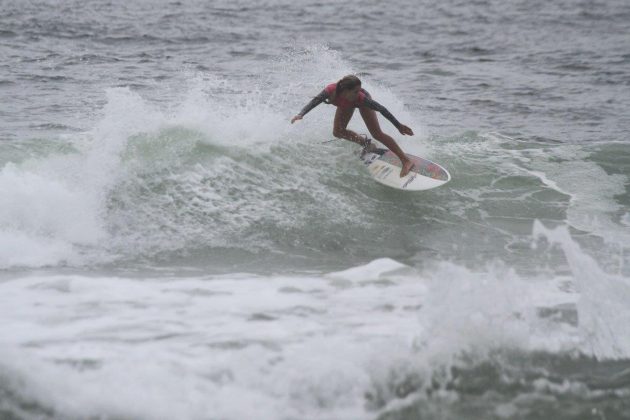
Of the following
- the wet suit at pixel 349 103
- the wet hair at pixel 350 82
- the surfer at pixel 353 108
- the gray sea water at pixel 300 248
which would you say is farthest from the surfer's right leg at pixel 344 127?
the wet hair at pixel 350 82

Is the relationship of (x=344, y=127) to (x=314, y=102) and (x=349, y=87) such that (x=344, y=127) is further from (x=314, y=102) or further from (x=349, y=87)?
(x=349, y=87)

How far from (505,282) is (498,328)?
58cm

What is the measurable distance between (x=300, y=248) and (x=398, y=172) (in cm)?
237

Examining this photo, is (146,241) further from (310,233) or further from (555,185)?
(555,185)

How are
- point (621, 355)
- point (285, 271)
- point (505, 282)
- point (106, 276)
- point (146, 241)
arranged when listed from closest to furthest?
point (621, 355) < point (505, 282) < point (106, 276) < point (285, 271) < point (146, 241)

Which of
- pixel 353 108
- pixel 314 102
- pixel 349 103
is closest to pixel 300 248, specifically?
pixel 314 102

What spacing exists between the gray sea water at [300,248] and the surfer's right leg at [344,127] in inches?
15.7

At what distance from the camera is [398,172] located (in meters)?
10.1

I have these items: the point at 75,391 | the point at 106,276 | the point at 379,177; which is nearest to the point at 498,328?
the point at 75,391

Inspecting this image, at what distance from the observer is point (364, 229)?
898cm

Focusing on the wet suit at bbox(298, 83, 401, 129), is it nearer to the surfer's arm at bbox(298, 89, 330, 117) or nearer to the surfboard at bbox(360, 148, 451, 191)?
the surfer's arm at bbox(298, 89, 330, 117)

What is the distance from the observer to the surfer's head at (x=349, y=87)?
9227mm

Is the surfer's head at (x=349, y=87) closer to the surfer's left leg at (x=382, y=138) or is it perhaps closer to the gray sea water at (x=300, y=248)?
the surfer's left leg at (x=382, y=138)

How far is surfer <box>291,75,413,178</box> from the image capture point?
30.7 ft
